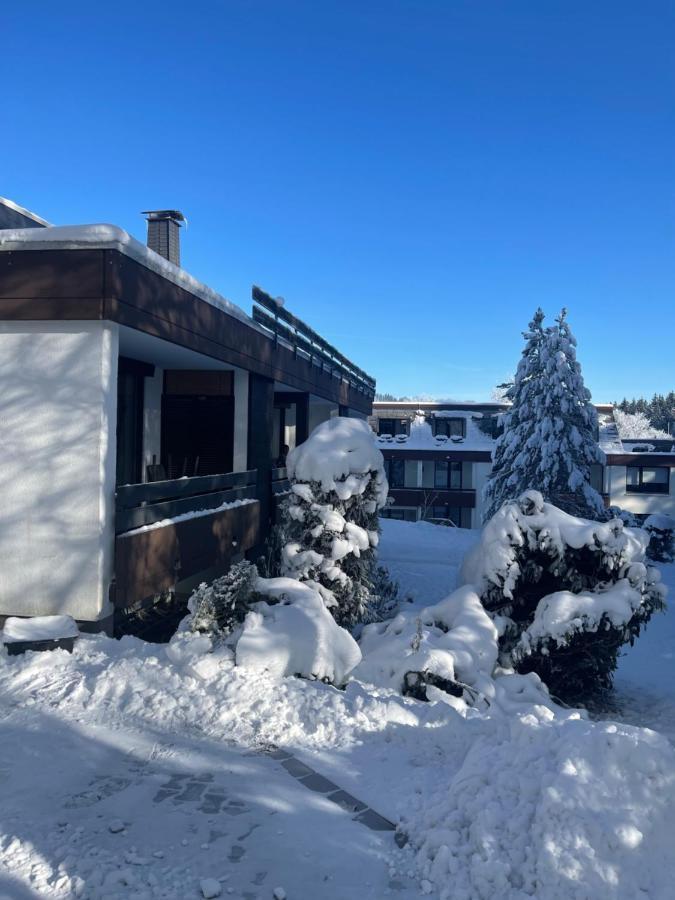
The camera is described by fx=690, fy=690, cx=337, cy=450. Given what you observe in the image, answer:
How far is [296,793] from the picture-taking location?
187 inches

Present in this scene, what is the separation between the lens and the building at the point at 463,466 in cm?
4103

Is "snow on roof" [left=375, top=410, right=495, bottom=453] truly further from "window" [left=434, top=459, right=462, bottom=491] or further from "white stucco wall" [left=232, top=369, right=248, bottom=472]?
"white stucco wall" [left=232, top=369, right=248, bottom=472]

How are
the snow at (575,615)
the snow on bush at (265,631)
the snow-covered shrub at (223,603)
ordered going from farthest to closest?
the snow at (575,615)
the snow-covered shrub at (223,603)
the snow on bush at (265,631)

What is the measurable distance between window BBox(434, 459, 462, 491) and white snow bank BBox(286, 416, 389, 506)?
33203 millimetres

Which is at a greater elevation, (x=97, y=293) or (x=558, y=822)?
(x=97, y=293)

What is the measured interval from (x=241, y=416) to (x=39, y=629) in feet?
23.2

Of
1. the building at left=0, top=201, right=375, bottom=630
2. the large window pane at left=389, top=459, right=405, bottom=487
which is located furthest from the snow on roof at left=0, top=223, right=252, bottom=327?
the large window pane at left=389, top=459, right=405, bottom=487

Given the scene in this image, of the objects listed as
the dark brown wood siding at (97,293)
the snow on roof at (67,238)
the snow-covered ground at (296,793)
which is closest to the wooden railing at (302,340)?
the dark brown wood siding at (97,293)

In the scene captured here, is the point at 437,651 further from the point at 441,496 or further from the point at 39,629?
the point at 441,496

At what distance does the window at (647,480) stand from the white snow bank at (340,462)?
34.3 metres

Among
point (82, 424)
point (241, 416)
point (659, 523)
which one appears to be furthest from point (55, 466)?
point (659, 523)

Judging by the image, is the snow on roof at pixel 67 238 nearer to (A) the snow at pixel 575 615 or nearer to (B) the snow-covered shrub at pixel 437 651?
(B) the snow-covered shrub at pixel 437 651

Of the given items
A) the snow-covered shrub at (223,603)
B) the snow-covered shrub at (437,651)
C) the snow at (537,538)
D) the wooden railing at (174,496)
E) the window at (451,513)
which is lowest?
the window at (451,513)

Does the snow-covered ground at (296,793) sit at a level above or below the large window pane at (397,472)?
below
